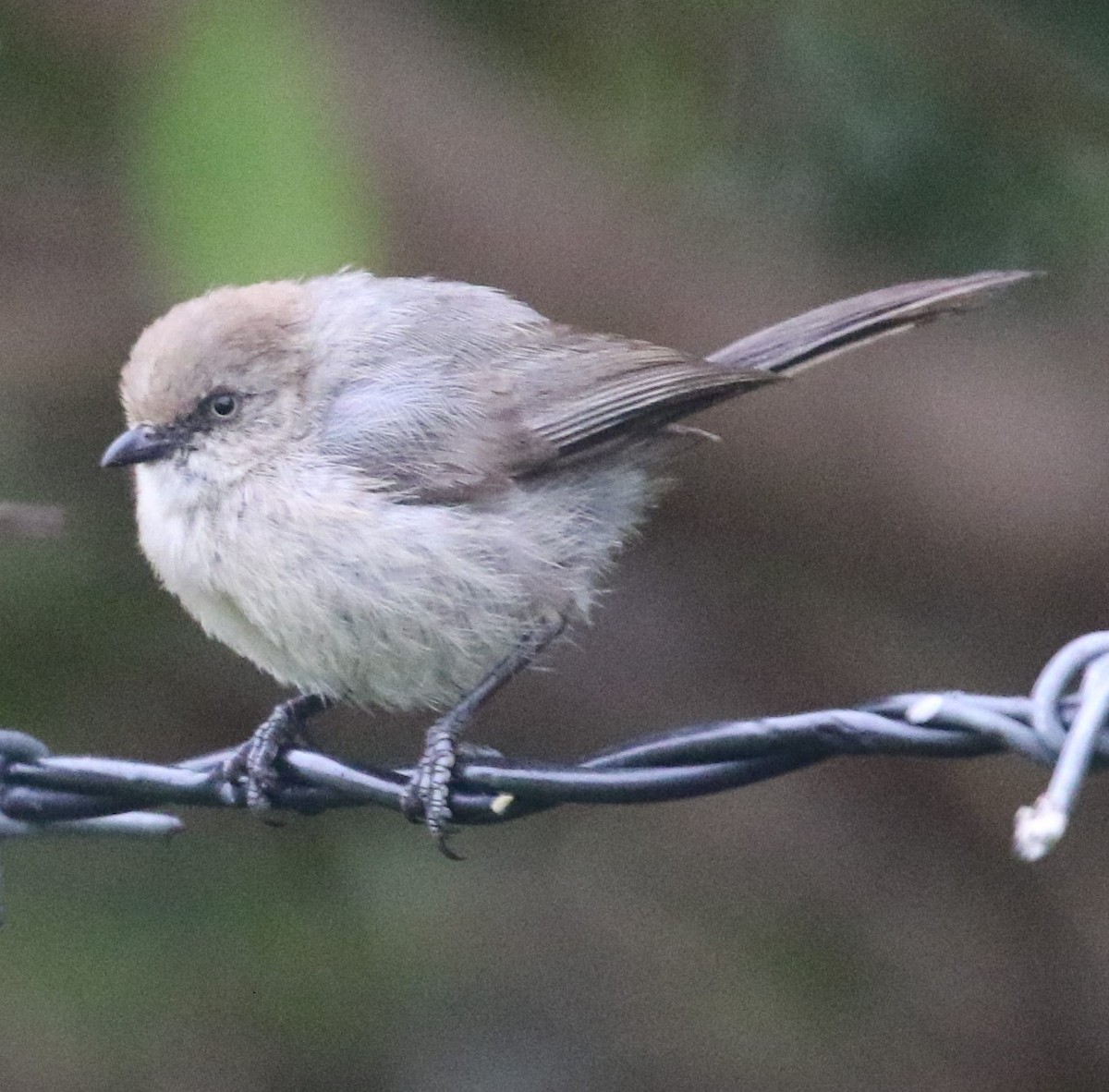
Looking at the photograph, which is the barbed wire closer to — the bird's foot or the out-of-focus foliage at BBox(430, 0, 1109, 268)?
the bird's foot

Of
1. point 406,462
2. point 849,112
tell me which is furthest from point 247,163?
point 849,112

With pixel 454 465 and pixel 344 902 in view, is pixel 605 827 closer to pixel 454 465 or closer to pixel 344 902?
pixel 344 902

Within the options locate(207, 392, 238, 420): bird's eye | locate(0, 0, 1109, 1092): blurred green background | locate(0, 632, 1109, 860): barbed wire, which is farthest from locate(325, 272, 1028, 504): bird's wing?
locate(0, 632, 1109, 860): barbed wire

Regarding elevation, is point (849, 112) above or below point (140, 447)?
above

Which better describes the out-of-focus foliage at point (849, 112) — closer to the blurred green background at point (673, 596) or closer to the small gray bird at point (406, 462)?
the blurred green background at point (673, 596)

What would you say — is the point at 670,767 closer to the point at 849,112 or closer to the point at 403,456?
the point at 403,456

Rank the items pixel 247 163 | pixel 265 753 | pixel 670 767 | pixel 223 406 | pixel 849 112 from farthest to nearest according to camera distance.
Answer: pixel 849 112
pixel 223 406
pixel 265 753
pixel 247 163
pixel 670 767

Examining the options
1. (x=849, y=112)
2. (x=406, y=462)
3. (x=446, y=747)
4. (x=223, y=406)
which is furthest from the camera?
(x=849, y=112)
